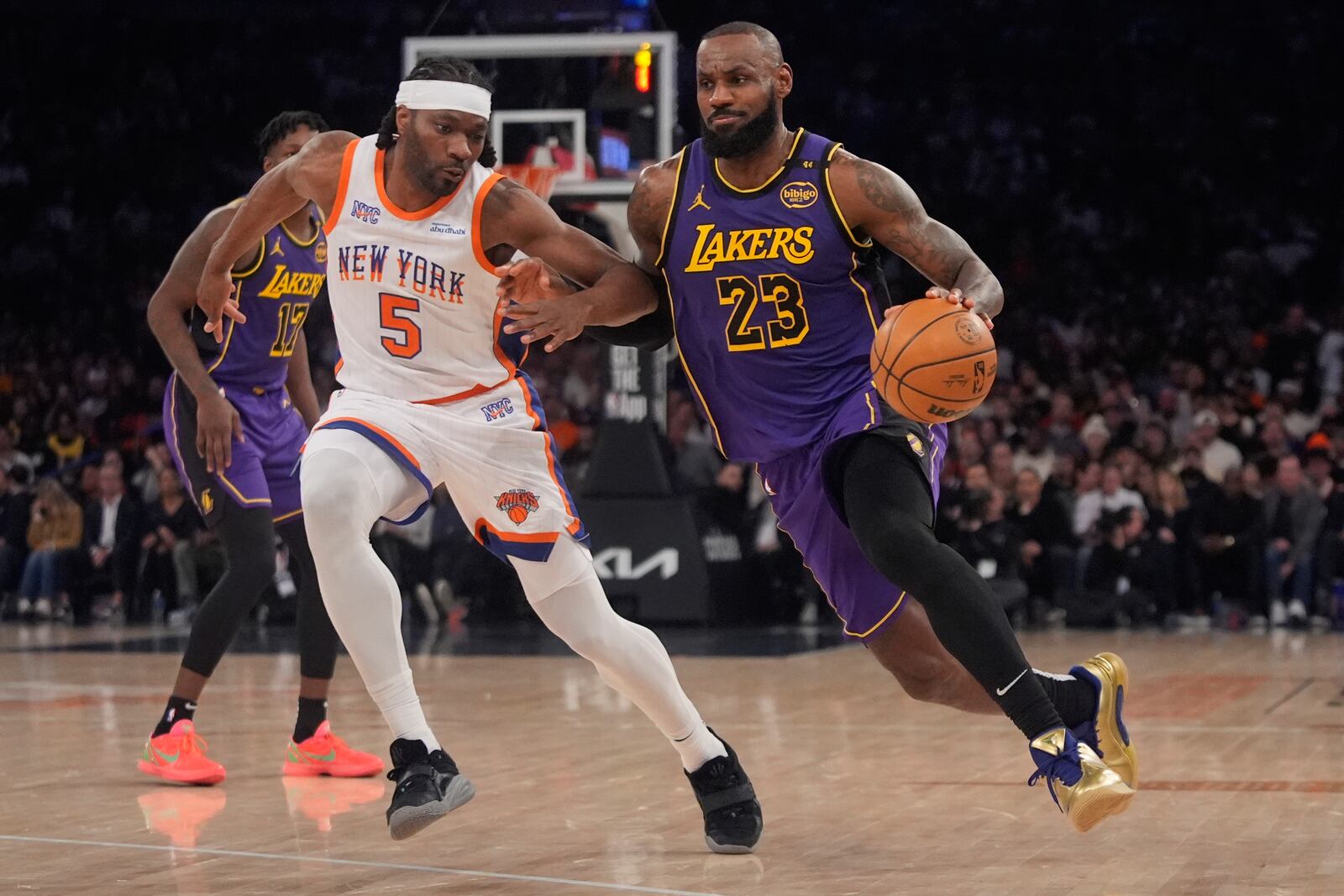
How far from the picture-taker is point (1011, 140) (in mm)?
21016

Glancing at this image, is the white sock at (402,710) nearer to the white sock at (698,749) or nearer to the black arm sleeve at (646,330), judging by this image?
the white sock at (698,749)

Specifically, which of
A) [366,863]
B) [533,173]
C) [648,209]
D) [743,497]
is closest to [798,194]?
[648,209]

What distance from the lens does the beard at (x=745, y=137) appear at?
16.1ft

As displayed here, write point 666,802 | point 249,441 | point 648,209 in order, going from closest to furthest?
point 648,209 → point 666,802 → point 249,441

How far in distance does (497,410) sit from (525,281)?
38 centimetres

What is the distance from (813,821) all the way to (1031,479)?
30.1 ft

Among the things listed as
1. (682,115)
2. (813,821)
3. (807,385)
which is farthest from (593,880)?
(682,115)

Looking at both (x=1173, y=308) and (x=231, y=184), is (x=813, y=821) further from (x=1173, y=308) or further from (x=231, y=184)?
(x=231, y=184)

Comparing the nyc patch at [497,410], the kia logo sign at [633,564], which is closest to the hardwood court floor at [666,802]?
the nyc patch at [497,410]

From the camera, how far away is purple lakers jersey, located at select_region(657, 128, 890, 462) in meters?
4.86

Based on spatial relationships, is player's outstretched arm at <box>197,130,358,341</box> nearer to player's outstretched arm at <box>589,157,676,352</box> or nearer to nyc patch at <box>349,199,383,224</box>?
nyc patch at <box>349,199,383,224</box>

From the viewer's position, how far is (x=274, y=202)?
5.15 meters

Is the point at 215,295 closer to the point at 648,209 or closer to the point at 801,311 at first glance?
the point at 648,209

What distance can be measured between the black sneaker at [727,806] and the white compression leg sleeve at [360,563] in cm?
75
